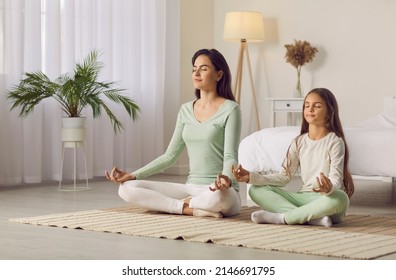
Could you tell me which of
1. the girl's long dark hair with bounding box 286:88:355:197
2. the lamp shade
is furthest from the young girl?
the lamp shade

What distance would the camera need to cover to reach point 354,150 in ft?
16.0

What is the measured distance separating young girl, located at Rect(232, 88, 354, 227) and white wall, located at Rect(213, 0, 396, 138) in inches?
116

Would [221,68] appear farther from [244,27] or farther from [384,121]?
[244,27]

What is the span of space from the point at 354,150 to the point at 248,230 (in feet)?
4.66

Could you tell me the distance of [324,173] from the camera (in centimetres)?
398

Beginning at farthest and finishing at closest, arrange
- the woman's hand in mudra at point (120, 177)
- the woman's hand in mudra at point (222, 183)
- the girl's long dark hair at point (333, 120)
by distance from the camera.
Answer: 1. the woman's hand in mudra at point (120, 177)
2. the girl's long dark hair at point (333, 120)
3. the woman's hand in mudra at point (222, 183)

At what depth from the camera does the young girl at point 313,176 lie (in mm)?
3818

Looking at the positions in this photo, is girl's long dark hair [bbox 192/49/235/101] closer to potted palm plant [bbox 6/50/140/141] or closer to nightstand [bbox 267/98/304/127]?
potted palm plant [bbox 6/50/140/141]

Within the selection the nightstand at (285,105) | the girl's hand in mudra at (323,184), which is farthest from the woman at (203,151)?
the nightstand at (285,105)

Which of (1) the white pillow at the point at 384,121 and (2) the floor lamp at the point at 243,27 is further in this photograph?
(2) the floor lamp at the point at 243,27

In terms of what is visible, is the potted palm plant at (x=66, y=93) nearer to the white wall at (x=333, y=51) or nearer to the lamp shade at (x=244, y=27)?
the lamp shade at (x=244, y=27)

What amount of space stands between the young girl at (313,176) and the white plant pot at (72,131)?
2037mm

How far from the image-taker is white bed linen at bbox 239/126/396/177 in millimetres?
4777
